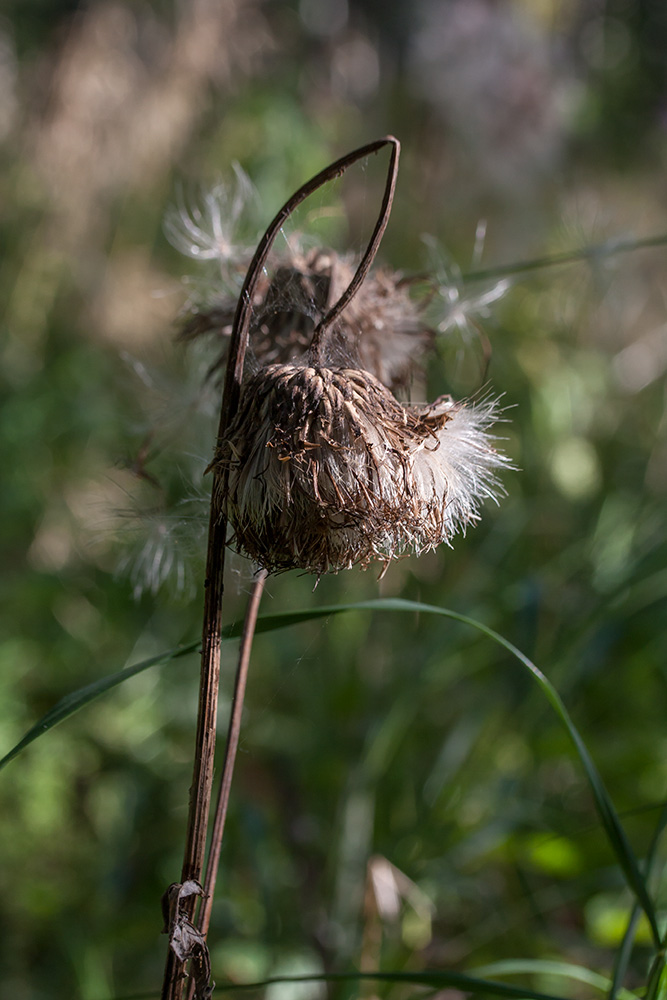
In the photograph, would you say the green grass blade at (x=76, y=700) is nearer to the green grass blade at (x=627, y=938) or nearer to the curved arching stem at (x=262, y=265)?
the curved arching stem at (x=262, y=265)

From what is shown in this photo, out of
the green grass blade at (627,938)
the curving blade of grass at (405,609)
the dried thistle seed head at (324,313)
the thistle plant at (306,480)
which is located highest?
the dried thistle seed head at (324,313)

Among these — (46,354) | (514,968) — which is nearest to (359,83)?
(46,354)

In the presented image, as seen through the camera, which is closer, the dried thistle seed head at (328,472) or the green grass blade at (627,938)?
the dried thistle seed head at (328,472)

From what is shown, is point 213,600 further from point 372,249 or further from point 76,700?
point 372,249

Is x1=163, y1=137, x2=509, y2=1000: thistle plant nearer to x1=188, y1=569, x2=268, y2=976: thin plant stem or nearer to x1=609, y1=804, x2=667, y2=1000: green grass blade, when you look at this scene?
x1=188, y1=569, x2=268, y2=976: thin plant stem

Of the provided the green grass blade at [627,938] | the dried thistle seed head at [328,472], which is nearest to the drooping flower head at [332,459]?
the dried thistle seed head at [328,472]

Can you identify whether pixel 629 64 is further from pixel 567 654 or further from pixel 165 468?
pixel 165 468

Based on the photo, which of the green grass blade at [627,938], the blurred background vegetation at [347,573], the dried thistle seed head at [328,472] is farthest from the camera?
the blurred background vegetation at [347,573]
